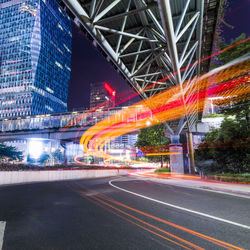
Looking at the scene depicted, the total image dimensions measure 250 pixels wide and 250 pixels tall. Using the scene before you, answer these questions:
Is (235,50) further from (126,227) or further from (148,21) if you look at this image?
(126,227)

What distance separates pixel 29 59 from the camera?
12862 centimetres

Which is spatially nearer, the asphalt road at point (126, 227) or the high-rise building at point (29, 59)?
the asphalt road at point (126, 227)

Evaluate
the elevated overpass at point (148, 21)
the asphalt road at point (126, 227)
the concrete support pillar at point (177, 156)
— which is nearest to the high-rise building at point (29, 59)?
the concrete support pillar at point (177, 156)

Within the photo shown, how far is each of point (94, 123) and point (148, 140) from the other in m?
18.2

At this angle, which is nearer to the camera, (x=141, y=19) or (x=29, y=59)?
(x=141, y=19)

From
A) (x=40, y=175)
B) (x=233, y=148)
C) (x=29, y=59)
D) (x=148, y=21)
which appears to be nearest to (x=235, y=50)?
(x=233, y=148)

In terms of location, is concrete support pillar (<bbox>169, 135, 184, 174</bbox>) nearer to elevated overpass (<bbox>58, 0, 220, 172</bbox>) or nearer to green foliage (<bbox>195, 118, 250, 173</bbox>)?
green foliage (<bbox>195, 118, 250, 173</bbox>)

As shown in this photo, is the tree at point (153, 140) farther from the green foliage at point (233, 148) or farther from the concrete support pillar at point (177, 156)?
the concrete support pillar at point (177, 156)

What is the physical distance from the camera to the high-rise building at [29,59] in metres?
123

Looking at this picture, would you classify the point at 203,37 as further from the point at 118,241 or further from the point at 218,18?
the point at 118,241

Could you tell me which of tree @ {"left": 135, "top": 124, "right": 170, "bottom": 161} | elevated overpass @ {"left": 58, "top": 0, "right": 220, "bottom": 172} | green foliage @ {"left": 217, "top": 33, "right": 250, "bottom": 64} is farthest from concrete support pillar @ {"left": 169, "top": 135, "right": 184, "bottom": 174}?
tree @ {"left": 135, "top": 124, "right": 170, "bottom": 161}

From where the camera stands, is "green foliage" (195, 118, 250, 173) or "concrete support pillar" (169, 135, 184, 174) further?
"concrete support pillar" (169, 135, 184, 174)

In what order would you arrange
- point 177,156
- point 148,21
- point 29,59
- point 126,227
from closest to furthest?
point 126,227 < point 148,21 < point 177,156 < point 29,59

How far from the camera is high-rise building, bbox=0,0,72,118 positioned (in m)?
123
